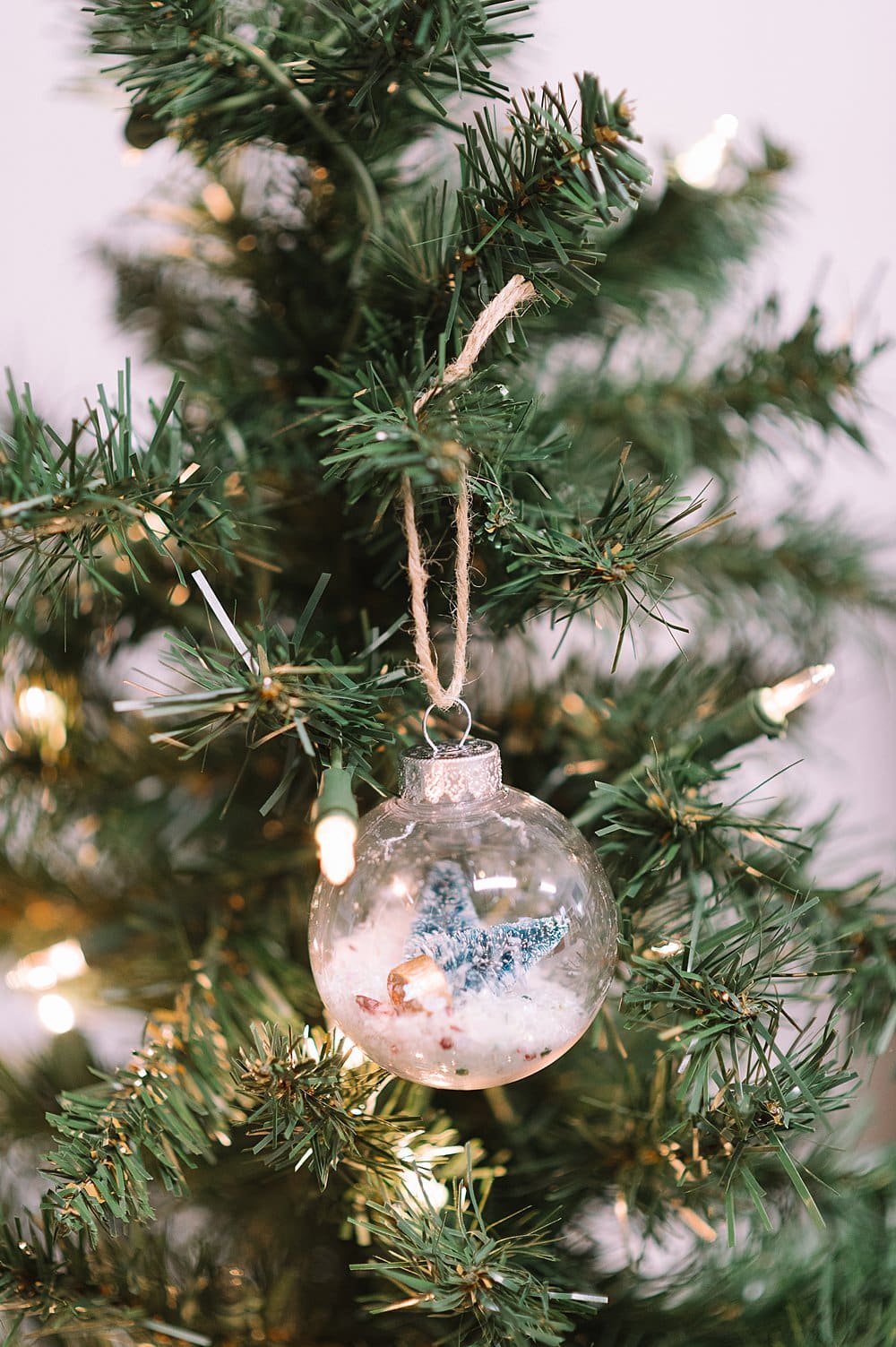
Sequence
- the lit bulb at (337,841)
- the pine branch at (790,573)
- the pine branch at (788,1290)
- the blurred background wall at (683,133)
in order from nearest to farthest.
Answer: the lit bulb at (337,841), the pine branch at (788,1290), the pine branch at (790,573), the blurred background wall at (683,133)

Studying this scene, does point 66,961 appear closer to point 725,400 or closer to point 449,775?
point 449,775

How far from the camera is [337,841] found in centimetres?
29

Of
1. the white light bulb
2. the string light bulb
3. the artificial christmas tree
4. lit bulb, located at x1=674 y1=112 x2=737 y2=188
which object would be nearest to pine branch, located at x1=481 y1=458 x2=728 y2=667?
the artificial christmas tree

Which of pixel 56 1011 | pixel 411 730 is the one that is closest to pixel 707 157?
pixel 411 730

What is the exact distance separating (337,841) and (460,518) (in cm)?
12

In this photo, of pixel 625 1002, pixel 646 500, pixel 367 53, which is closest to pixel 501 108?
pixel 367 53

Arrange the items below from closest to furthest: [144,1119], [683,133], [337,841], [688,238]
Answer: [337,841] → [144,1119] → [688,238] → [683,133]

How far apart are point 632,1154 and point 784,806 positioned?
0.59 feet

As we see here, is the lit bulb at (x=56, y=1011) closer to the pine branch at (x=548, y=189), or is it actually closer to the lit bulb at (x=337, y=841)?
the lit bulb at (x=337, y=841)

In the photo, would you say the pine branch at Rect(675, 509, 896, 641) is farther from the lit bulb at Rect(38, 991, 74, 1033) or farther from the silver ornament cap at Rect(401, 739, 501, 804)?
the lit bulb at Rect(38, 991, 74, 1033)

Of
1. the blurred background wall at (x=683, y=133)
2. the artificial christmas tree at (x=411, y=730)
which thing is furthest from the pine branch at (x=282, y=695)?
the blurred background wall at (x=683, y=133)

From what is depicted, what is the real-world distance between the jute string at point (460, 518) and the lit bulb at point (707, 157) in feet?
0.62

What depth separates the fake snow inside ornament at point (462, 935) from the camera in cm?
33

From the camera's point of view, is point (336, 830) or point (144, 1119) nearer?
point (336, 830)
